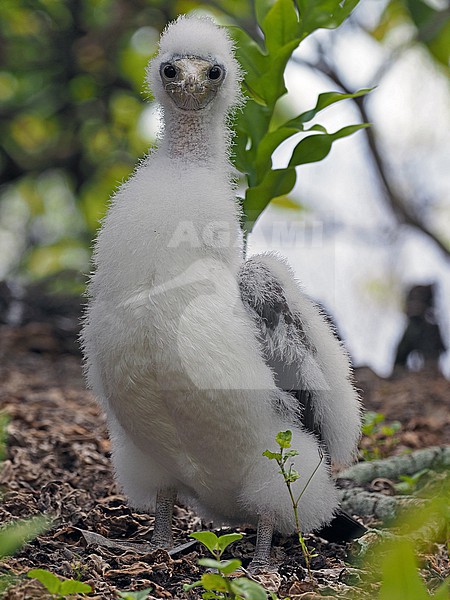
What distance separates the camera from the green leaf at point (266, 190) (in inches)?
109

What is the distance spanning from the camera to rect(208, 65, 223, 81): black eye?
231 centimetres

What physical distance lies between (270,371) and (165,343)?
31cm

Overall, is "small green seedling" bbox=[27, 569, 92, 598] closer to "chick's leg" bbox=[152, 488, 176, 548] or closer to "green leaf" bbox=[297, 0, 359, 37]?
"chick's leg" bbox=[152, 488, 176, 548]

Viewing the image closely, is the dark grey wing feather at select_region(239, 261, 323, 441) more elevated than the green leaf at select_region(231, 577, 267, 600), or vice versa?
the dark grey wing feather at select_region(239, 261, 323, 441)

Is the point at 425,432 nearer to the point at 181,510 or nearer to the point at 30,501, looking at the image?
the point at 181,510

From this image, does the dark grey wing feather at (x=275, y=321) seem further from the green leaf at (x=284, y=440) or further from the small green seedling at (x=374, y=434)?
the small green seedling at (x=374, y=434)

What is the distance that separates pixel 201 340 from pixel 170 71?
2.48 feet

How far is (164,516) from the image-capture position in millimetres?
2443

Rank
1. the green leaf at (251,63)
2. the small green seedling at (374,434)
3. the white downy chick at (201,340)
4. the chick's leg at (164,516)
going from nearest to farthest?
the white downy chick at (201,340), the chick's leg at (164,516), the green leaf at (251,63), the small green seedling at (374,434)

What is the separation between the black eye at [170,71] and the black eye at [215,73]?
0.31ft

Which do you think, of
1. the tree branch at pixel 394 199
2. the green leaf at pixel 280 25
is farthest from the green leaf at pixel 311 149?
the tree branch at pixel 394 199

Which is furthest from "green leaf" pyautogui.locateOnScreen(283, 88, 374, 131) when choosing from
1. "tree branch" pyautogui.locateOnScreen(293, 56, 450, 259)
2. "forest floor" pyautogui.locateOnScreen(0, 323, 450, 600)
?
"tree branch" pyautogui.locateOnScreen(293, 56, 450, 259)

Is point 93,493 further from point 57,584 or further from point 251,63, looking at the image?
point 251,63

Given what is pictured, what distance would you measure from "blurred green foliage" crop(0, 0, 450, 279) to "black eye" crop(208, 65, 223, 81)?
2292 millimetres
